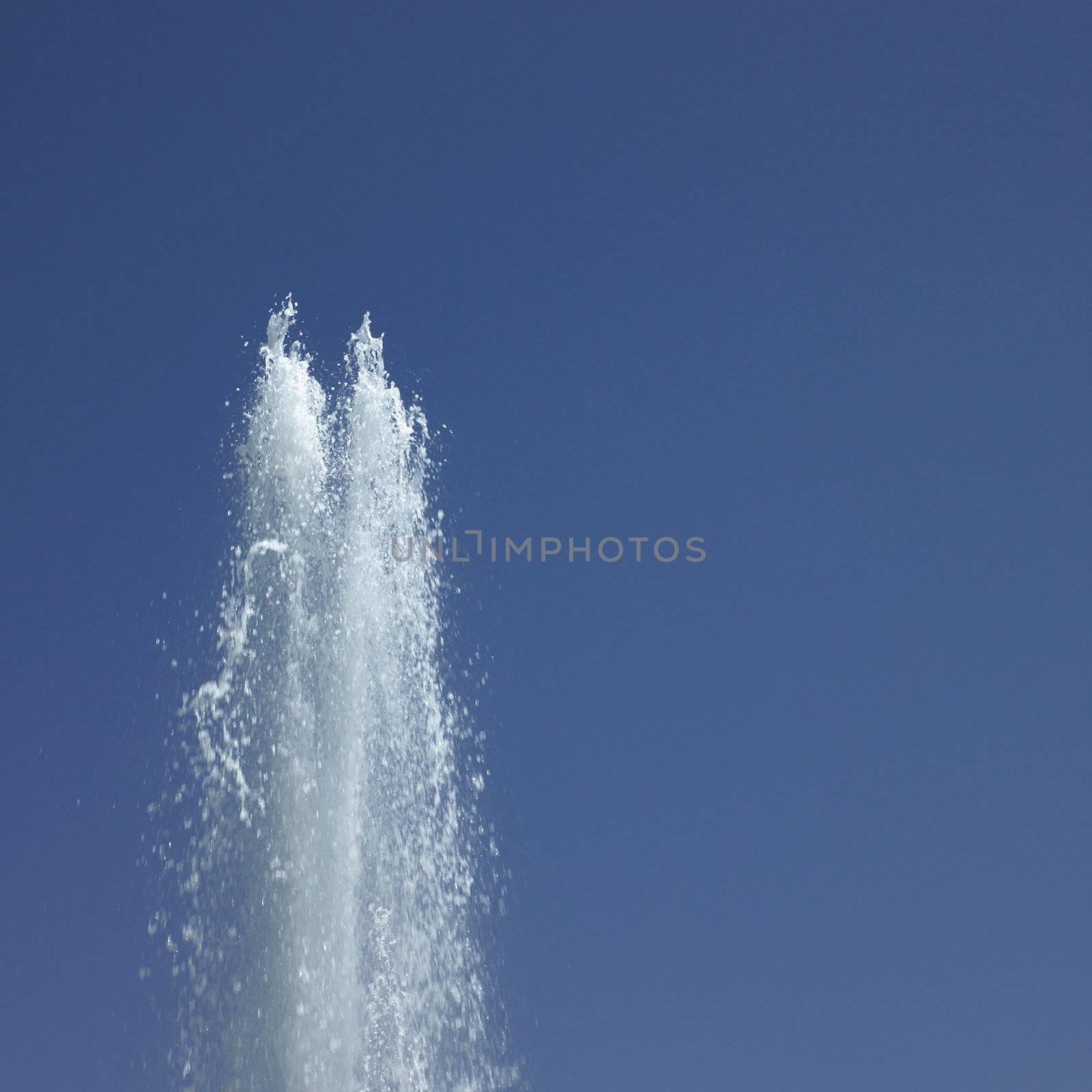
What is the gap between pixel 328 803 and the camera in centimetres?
498

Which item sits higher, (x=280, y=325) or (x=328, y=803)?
(x=280, y=325)

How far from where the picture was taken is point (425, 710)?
5582 mm

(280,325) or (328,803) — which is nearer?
(328,803)

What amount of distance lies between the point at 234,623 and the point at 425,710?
93cm

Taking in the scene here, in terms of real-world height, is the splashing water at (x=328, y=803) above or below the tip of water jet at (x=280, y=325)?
below

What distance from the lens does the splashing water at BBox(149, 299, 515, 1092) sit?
4820mm

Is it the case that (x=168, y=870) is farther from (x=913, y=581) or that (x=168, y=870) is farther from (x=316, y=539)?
(x=913, y=581)

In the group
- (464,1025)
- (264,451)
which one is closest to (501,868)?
(464,1025)

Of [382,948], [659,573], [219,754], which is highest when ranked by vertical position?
[659,573]

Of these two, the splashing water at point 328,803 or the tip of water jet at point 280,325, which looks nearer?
the splashing water at point 328,803

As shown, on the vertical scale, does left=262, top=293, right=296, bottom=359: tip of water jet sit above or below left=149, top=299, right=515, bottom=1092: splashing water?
above

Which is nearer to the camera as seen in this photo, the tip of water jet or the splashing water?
the splashing water

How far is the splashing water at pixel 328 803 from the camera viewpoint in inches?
190

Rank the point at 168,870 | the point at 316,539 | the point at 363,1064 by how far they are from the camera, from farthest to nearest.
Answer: the point at 168,870 → the point at 316,539 → the point at 363,1064
